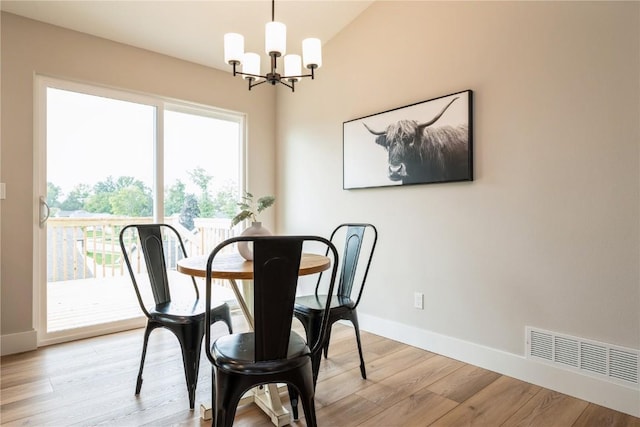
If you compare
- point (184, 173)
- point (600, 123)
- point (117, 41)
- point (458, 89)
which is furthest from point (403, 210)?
point (117, 41)

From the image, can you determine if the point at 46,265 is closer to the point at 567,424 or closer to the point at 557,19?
the point at 567,424

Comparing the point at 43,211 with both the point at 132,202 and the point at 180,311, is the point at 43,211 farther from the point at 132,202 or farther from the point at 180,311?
the point at 180,311

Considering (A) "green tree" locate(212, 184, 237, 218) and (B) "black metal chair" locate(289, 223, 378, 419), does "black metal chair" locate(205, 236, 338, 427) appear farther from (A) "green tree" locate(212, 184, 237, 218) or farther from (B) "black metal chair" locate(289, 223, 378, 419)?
(A) "green tree" locate(212, 184, 237, 218)

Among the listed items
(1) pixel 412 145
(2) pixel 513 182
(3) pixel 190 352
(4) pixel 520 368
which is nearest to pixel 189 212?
(3) pixel 190 352

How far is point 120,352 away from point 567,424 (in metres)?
2.76

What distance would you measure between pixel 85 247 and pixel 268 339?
2515 millimetres

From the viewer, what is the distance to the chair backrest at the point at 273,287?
1273mm

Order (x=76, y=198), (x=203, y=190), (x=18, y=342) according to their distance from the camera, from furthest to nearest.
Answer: (x=203, y=190) → (x=76, y=198) → (x=18, y=342)

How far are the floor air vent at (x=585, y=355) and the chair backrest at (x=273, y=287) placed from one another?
1.62 metres

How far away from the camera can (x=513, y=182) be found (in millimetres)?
2219

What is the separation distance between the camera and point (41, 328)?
2.73 m

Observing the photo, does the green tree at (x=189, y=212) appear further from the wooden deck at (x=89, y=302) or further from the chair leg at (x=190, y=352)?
the chair leg at (x=190, y=352)

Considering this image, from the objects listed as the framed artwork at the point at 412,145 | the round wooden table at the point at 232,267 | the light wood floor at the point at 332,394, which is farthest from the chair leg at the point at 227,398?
the framed artwork at the point at 412,145

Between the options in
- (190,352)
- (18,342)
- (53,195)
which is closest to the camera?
(190,352)
